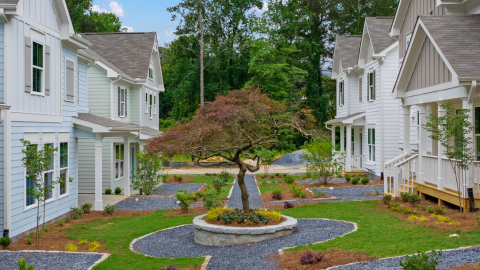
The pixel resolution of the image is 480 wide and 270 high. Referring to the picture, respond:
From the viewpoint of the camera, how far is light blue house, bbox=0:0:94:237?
11258mm

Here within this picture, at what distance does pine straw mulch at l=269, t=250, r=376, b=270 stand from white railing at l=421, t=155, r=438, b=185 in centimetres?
642

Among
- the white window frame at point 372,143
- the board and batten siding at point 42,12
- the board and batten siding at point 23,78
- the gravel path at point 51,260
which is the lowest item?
the gravel path at point 51,260

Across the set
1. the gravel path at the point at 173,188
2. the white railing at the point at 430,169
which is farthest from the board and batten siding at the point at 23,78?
the white railing at the point at 430,169

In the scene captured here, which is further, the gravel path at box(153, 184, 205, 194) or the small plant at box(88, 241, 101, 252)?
the gravel path at box(153, 184, 205, 194)

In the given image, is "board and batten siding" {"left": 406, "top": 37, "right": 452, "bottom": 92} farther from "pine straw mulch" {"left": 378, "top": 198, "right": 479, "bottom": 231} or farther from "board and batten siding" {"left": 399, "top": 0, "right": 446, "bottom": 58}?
"pine straw mulch" {"left": 378, "top": 198, "right": 479, "bottom": 231}

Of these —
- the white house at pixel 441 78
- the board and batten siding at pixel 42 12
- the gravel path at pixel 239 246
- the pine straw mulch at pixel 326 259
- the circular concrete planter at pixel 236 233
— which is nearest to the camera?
the pine straw mulch at pixel 326 259

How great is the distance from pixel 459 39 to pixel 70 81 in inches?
490

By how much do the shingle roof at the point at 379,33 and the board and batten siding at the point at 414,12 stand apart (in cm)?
365

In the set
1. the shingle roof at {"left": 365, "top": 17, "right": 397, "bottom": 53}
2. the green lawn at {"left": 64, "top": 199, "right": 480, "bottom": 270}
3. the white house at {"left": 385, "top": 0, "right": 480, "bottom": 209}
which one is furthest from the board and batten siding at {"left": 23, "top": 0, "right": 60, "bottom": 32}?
the shingle roof at {"left": 365, "top": 17, "right": 397, "bottom": 53}

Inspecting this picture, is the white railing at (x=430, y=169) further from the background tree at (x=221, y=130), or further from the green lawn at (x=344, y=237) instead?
the background tree at (x=221, y=130)

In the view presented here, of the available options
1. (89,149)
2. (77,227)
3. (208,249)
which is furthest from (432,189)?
(89,149)

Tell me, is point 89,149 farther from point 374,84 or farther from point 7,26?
point 374,84

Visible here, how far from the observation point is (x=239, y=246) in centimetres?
1041

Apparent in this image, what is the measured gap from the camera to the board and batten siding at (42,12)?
1248 centimetres
